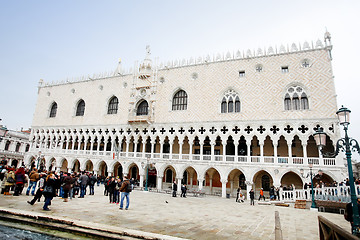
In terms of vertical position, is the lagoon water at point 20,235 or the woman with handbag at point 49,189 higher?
the woman with handbag at point 49,189

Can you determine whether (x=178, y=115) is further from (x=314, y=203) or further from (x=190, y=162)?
(x=314, y=203)

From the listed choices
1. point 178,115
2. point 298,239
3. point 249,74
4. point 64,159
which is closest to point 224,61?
point 249,74

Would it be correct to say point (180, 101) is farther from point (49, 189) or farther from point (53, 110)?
point (53, 110)

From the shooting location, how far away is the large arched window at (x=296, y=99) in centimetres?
1931

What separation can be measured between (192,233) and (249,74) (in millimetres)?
18749

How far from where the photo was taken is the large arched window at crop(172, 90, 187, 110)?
24.0 meters

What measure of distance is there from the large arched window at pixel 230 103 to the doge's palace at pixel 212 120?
0.10 m

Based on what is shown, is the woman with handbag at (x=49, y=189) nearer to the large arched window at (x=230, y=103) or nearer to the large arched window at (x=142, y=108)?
the large arched window at (x=230, y=103)

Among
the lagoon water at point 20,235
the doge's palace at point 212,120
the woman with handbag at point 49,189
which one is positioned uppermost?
the doge's palace at point 212,120

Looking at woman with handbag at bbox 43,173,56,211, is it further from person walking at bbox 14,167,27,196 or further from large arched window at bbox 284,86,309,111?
large arched window at bbox 284,86,309,111

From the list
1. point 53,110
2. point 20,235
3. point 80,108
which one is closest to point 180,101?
point 80,108

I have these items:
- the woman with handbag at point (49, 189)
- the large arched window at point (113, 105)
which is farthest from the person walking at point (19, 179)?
the large arched window at point (113, 105)

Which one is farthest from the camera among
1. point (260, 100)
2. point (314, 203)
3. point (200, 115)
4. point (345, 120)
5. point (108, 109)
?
point (108, 109)

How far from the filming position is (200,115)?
22.5 meters
